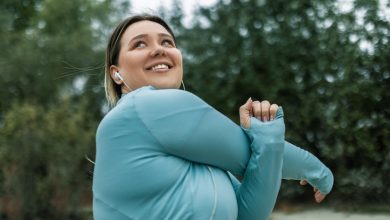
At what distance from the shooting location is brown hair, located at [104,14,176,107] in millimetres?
1683

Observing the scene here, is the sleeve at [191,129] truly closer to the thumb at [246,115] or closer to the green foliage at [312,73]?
the thumb at [246,115]

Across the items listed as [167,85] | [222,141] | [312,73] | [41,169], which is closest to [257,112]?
[222,141]

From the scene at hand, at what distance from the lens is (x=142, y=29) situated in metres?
1.65

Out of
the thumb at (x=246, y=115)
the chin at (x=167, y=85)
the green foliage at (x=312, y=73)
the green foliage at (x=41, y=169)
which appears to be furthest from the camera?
the green foliage at (x=312, y=73)

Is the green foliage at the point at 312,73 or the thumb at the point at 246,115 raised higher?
the thumb at the point at 246,115

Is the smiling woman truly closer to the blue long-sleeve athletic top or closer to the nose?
the nose

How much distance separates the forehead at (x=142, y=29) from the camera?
5.39 feet

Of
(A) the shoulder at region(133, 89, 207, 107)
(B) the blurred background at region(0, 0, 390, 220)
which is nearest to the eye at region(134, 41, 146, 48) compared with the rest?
(A) the shoulder at region(133, 89, 207, 107)

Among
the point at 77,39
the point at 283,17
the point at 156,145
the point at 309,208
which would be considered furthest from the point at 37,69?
the point at 156,145

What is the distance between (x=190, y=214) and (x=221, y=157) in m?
0.16

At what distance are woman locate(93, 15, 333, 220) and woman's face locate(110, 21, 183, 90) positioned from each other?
95 mm

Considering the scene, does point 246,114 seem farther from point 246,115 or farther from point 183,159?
point 183,159

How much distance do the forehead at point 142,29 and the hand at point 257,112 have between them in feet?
1.09

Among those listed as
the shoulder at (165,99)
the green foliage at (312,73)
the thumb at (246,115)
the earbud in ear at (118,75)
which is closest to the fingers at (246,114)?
the thumb at (246,115)
